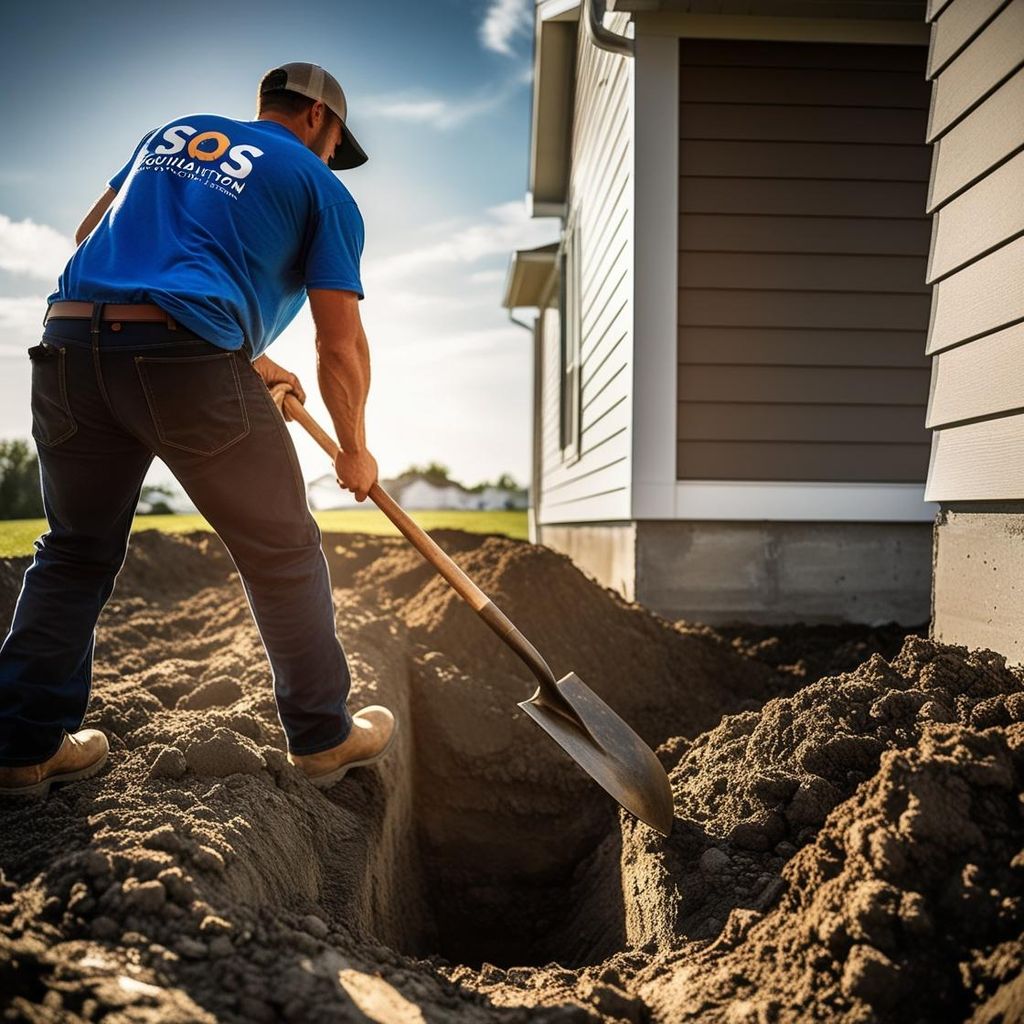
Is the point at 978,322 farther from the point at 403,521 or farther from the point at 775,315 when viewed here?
the point at 775,315

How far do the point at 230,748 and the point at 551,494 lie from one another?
8316 mm

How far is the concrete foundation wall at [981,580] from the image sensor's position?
8.45ft

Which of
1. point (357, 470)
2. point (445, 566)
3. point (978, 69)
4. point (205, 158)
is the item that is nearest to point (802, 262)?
point (978, 69)

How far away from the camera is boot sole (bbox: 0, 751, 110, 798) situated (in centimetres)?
236

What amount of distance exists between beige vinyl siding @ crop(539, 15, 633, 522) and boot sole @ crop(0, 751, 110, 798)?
10.8 feet

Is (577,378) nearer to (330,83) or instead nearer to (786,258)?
(786,258)

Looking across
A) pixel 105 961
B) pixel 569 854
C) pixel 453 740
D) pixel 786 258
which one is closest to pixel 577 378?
pixel 786 258

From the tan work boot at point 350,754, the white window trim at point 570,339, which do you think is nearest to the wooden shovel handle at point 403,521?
the tan work boot at point 350,754

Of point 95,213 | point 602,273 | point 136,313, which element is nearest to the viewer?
point 136,313

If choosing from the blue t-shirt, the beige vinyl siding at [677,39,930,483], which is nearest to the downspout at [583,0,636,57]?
the beige vinyl siding at [677,39,930,483]

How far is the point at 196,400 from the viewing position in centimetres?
225

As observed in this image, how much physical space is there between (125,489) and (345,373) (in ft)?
2.16

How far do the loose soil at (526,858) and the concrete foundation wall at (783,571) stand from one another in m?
0.88

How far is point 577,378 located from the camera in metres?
7.68
